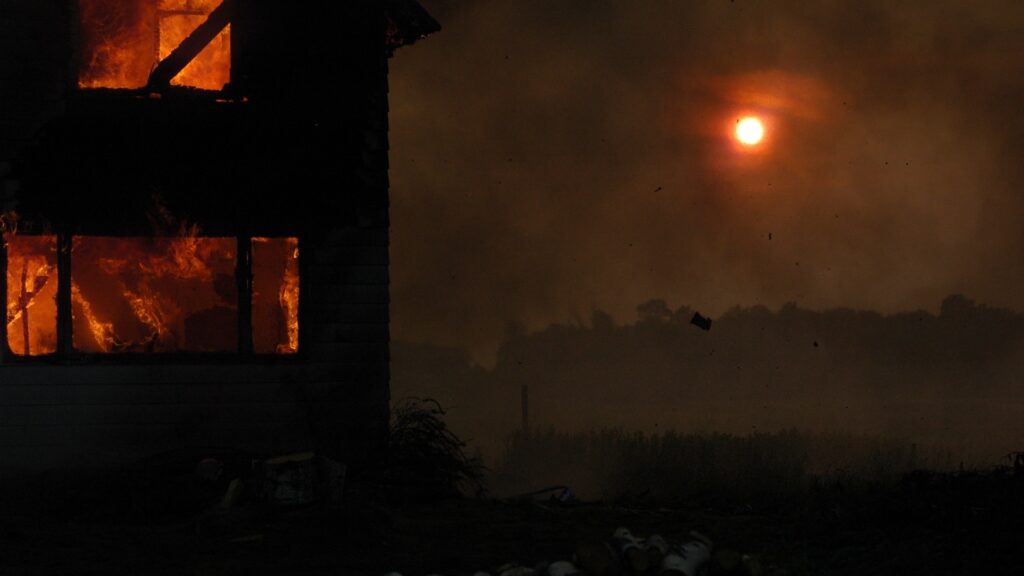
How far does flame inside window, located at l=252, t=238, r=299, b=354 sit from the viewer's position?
51.1ft

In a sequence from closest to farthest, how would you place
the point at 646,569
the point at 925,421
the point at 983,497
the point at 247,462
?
the point at 646,569
the point at 983,497
the point at 247,462
the point at 925,421

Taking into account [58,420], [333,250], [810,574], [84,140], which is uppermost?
[84,140]

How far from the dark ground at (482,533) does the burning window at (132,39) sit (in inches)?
193

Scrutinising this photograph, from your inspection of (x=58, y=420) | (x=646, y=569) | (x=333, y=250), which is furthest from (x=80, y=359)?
(x=646, y=569)

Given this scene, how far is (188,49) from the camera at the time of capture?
15211 millimetres

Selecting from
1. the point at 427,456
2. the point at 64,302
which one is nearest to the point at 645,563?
the point at 427,456

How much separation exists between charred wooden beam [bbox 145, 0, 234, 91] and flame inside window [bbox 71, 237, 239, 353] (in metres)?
1.85

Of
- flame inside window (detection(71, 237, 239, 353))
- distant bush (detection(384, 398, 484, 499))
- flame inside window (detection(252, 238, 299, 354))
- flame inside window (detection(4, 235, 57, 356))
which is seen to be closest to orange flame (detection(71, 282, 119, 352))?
A: flame inside window (detection(71, 237, 239, 353))

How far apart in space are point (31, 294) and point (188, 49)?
3.38 m

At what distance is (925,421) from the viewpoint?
91.1 feet

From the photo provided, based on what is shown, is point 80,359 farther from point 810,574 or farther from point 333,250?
point 810,574

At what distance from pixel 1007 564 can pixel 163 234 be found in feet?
32.7

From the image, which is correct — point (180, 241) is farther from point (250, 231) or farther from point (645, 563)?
point (645, 563)

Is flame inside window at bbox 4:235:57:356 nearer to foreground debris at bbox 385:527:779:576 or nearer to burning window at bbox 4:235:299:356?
burning window at bbox 4:235:299:356
